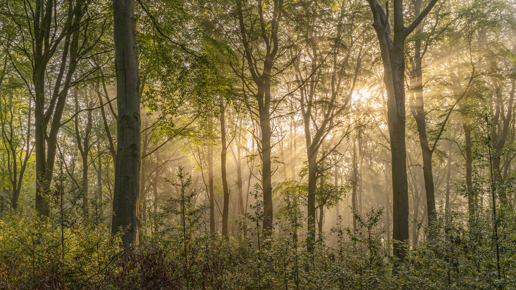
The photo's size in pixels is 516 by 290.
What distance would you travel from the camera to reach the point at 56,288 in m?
3.31

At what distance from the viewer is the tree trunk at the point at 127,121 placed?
14.5 ft

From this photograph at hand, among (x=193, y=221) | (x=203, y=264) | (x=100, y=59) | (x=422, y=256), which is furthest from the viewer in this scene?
(x=100, y=59)

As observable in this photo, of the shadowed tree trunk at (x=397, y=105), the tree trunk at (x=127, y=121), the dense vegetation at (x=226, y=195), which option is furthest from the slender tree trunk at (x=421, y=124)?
the tree trunk at (x=127, y=121)

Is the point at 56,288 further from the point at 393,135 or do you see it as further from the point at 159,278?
the point at 393,135

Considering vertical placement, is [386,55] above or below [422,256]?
above

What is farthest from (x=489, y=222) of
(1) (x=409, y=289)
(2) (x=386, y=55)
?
(2) (x=386, y=55)

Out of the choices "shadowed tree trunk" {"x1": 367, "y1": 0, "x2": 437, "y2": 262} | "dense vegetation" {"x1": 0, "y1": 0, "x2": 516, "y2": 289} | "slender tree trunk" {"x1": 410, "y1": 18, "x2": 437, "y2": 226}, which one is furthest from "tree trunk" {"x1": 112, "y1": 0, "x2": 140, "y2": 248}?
"slender tree trunk" {"x1": 410, "y1": 18, "x2": 437, "y2": 226}

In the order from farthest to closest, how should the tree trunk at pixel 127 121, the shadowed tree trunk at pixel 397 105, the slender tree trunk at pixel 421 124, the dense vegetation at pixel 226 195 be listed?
1. the slender tree trunk at pixel 421 124
2. the shadowed tree trunk at pixel 397 105
3. the tree trunk at pixel 127 121
4. the dense vegetation at pixel 226 195

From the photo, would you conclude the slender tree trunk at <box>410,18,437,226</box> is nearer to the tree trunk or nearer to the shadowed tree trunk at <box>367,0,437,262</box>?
the shadowed tree trunk at <box>367,0,437,262</box>

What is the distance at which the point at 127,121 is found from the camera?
459 centimetres

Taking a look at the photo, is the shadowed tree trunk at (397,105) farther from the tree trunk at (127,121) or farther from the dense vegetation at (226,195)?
the tree trunk at (127,121)

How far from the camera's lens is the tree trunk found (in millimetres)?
4418

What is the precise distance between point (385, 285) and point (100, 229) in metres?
4.38

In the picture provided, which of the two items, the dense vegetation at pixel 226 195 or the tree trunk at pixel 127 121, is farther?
the tree trunk at pixel 127 121
